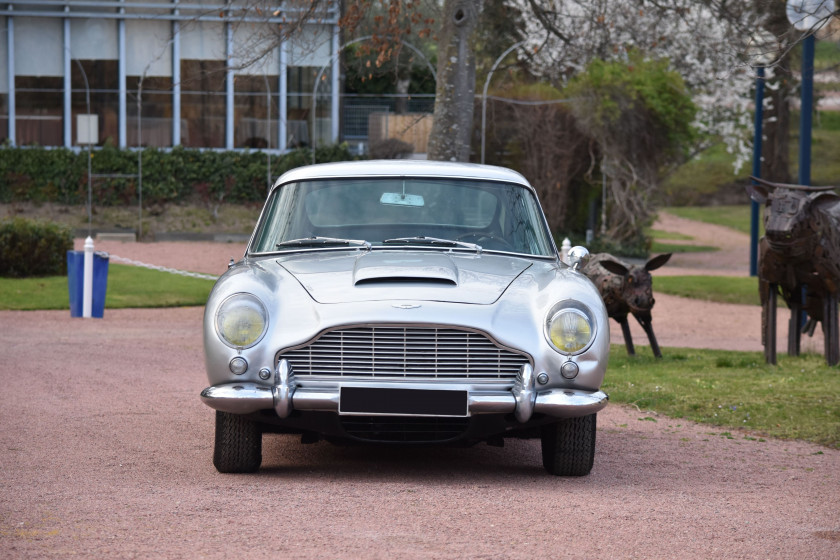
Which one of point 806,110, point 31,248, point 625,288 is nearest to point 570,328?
point 625,288

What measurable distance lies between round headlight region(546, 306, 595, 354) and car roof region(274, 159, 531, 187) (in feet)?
5.14

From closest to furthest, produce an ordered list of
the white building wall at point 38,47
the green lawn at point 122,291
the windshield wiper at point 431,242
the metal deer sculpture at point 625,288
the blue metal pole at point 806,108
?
the windshield wiper at point 431,242 → the metal deer sculpture at point 625,288 → the blue metal pole at point 806,108 → the green lawn at point 122,291 → the white building wall at point 38,47

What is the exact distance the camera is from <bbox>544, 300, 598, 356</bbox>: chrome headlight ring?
5.70m

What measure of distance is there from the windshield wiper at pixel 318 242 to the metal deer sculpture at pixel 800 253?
5365 millimetres

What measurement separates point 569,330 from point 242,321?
1.58 m

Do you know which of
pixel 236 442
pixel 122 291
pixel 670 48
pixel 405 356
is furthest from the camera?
pixel 670 48

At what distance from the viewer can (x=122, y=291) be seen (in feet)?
59.4

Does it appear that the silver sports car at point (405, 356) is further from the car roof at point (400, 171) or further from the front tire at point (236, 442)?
the car roof at point (400, 171)

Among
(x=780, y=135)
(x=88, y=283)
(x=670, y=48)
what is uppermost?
(x=670, y=48)

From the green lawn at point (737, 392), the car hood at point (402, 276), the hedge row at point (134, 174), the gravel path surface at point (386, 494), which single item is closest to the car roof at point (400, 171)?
the car hood at point (402, 276)

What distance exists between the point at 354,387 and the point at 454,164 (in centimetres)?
222

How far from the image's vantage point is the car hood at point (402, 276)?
568cm

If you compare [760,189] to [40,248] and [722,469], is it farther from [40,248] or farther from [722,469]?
[40,248]

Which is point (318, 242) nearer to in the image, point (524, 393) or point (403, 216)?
point (403, 216)
